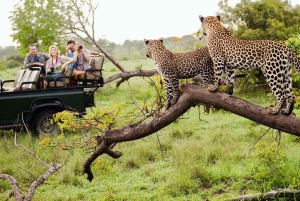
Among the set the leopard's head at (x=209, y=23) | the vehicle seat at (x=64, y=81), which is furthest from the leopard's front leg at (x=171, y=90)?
the vehicle seat at (x=64, y=81)

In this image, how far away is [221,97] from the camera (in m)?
4.43

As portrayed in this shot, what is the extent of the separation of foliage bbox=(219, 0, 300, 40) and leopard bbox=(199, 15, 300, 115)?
11.4 meters

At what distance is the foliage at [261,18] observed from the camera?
15.4 meters

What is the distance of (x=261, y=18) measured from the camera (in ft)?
51.7

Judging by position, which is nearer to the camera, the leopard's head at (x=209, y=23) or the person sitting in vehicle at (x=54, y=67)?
the leopard's head at (x=209, y=23)

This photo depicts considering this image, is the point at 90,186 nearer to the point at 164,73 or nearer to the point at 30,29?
the point at 164,73

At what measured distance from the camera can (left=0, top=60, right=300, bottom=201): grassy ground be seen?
6797 millimetres

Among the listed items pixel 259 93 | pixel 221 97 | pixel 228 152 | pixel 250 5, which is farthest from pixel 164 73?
pixel 250 5

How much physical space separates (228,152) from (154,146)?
161cm

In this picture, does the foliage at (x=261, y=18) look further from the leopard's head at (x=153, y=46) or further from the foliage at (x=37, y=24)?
the leopard's head at (x=153, y=46)

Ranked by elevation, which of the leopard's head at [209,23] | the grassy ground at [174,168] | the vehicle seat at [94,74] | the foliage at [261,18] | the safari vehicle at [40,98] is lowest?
the grassy ground at [174,168]

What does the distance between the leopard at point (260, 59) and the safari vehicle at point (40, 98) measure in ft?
18.2

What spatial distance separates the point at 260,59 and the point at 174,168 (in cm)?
399

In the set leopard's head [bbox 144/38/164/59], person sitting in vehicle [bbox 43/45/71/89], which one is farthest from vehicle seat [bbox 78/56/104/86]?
leopard's head [bbox 144/38/164/59]
